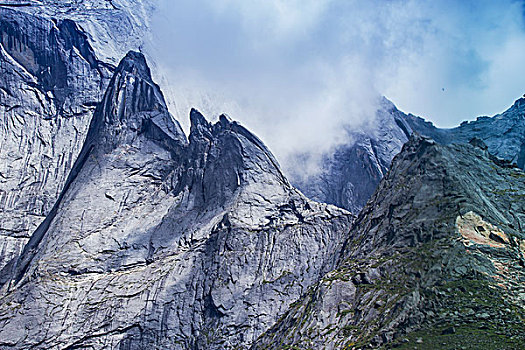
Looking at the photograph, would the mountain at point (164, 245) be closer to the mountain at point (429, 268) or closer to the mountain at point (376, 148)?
the mountain at point (429, 268)

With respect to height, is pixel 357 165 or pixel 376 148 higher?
pixel 376 148

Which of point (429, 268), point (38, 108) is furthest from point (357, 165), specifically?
point (38, 108)

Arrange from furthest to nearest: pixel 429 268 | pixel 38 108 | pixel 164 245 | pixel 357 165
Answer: pixel 357 165, pixel 38 108, pixel 164 245, pixel 429 268

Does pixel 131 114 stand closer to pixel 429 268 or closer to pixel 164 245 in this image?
pixel 164 245

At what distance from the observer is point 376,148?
374ft

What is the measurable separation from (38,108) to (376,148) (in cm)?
7043

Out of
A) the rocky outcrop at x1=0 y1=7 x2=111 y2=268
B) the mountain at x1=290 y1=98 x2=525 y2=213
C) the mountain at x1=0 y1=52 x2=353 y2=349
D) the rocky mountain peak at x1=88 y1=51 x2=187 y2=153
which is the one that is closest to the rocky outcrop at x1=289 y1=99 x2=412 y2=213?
the mountain at x1=290 y1=98 x2=525 y2=213

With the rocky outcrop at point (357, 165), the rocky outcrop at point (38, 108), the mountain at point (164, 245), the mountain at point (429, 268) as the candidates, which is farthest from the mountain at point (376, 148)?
the rocky outcrop at point (38, 108)

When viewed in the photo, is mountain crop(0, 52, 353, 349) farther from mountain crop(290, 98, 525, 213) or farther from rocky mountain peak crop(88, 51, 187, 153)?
mountain crop(290, 98, 525, 213)

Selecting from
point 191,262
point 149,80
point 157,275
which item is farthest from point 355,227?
point 149,80

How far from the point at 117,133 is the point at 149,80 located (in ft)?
57.8

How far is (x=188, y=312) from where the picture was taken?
3204 inches

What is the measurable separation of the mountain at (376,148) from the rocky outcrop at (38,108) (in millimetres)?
47915

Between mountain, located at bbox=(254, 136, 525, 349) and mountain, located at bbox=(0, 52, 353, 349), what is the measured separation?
9.57m
